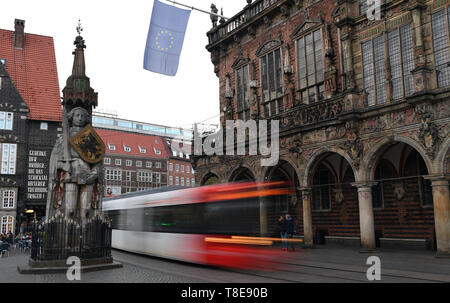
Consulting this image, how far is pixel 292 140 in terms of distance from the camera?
72.2 ft

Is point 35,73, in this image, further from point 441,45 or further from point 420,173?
point 441,45

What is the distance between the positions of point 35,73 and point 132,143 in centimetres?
3827

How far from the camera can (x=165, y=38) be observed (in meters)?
20.0

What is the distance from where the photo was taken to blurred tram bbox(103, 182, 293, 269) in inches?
504

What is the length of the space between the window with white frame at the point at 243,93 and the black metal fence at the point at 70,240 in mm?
15172

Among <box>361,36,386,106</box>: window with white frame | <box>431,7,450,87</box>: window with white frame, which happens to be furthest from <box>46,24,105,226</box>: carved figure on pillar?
<box>431,7,450,87</box>: window with white frame

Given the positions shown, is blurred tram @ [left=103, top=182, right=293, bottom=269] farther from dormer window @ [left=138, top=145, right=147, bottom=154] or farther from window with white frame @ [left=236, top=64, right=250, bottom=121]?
dormer window @ [left=138, top=145, right=147, bottom=154]

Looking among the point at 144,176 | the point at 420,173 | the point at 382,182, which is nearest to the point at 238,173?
the point at 382,182

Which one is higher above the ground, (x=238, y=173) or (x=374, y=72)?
(x=374, y=72)

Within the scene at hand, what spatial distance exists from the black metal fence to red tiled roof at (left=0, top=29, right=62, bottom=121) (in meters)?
28.0

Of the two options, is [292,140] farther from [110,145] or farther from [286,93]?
[110,145]

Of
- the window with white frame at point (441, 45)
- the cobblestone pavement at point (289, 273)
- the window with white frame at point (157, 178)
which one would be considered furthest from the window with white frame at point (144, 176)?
the window with white frame at point (441, 45)
